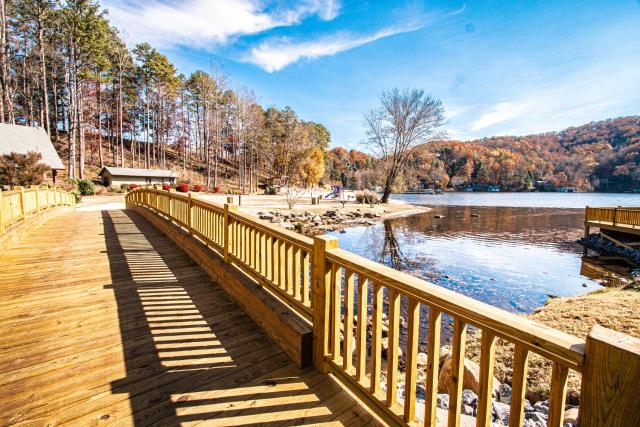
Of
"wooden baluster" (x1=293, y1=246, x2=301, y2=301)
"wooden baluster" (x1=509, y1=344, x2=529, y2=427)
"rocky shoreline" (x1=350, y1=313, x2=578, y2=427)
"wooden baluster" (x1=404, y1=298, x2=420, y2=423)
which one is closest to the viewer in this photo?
"wooden baluster" (x1=509, y1=344, x2=529, y2=427)

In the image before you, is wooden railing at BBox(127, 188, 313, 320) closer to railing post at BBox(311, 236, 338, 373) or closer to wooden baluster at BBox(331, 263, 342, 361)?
railing post at BBox(311, 236, 338, 373)

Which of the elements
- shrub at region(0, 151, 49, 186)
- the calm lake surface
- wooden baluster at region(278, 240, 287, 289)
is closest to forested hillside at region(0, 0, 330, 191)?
shrub at region(0, 151, 49, 186)

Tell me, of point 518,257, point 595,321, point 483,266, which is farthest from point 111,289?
point 518,257

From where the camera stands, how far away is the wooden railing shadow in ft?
6.81

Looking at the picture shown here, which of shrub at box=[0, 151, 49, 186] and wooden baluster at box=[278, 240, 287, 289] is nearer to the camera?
wooden baluster at box=[278, 240, 287, 289]

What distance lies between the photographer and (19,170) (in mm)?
16438

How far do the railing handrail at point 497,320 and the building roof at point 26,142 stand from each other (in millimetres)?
30264

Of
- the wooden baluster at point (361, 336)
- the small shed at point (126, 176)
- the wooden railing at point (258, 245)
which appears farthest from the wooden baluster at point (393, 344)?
the small shed at point (126, 176)

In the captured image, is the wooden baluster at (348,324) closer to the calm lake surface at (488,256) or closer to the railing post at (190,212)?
the railing post at (190,212)

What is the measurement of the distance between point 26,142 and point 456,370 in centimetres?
3438

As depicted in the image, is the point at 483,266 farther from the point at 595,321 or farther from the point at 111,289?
the point at 111,289

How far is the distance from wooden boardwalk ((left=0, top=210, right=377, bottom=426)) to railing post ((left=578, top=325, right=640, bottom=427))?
53.0 inches

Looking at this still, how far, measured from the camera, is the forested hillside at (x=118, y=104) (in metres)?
26.8

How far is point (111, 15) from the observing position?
28.9 m
